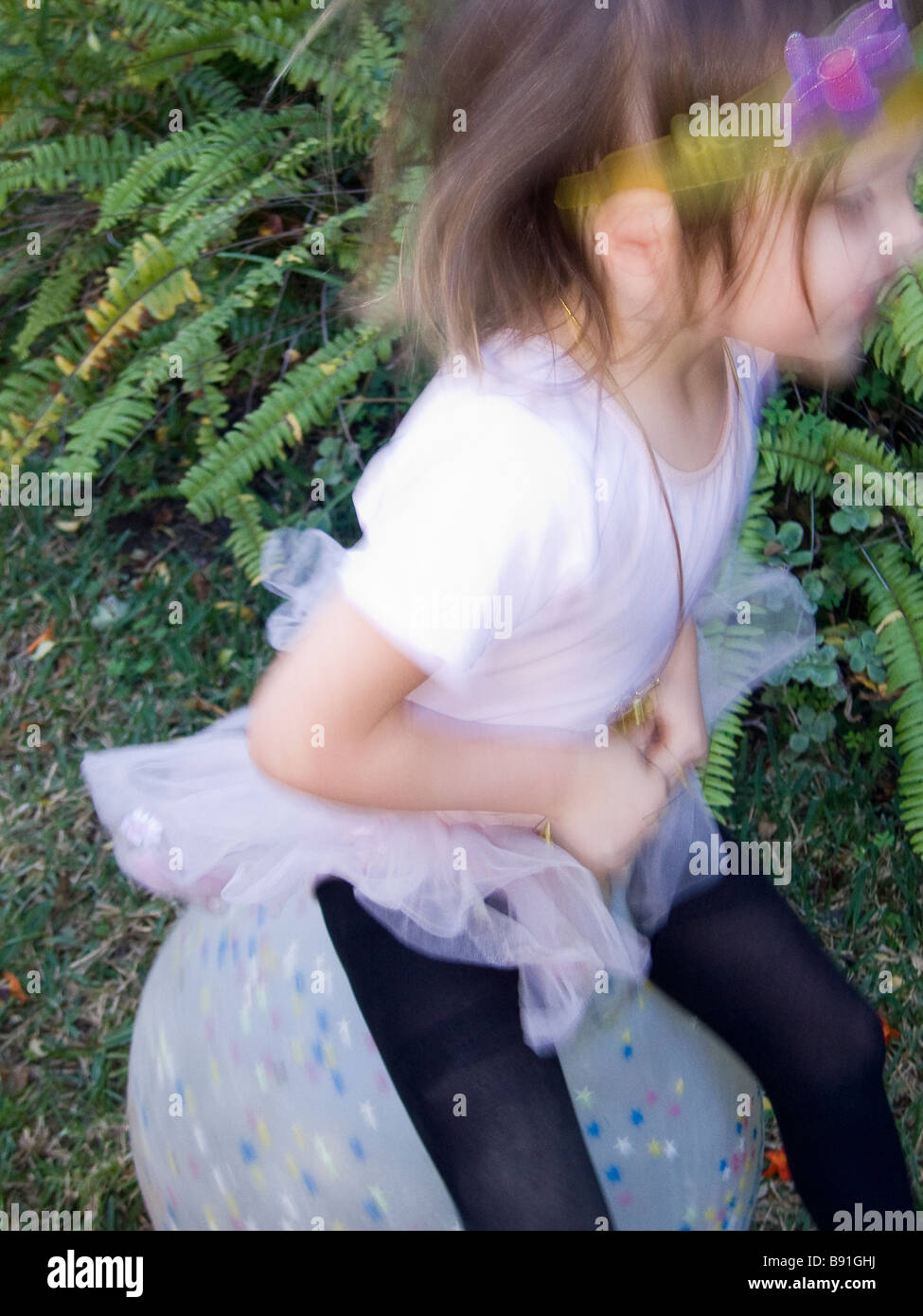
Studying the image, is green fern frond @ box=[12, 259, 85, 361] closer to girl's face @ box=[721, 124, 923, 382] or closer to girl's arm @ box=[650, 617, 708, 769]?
girl's arm @ box=[650, 617, 708, 769]

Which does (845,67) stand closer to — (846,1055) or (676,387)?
(676,387)

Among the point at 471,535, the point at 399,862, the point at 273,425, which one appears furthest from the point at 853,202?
the point at 273,425

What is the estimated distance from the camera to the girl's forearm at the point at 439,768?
1.28 meters

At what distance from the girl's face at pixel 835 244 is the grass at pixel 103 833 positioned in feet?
5.48

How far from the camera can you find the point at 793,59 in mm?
1118

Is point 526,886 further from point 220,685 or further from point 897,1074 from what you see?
point 220,685

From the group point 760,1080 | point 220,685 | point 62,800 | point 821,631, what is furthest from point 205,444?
point 760,1080

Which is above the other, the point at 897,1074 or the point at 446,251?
the point at 446,251

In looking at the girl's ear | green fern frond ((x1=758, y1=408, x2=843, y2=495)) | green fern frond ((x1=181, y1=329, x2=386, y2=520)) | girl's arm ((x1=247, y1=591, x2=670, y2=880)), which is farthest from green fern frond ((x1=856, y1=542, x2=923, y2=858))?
the girl's ear

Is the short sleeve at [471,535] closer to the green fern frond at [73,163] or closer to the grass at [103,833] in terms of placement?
the grass at [103,833]

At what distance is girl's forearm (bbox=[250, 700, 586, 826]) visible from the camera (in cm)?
128

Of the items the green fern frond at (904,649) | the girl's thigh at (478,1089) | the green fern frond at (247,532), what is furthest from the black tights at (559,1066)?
the green fern frond at (247,532)
